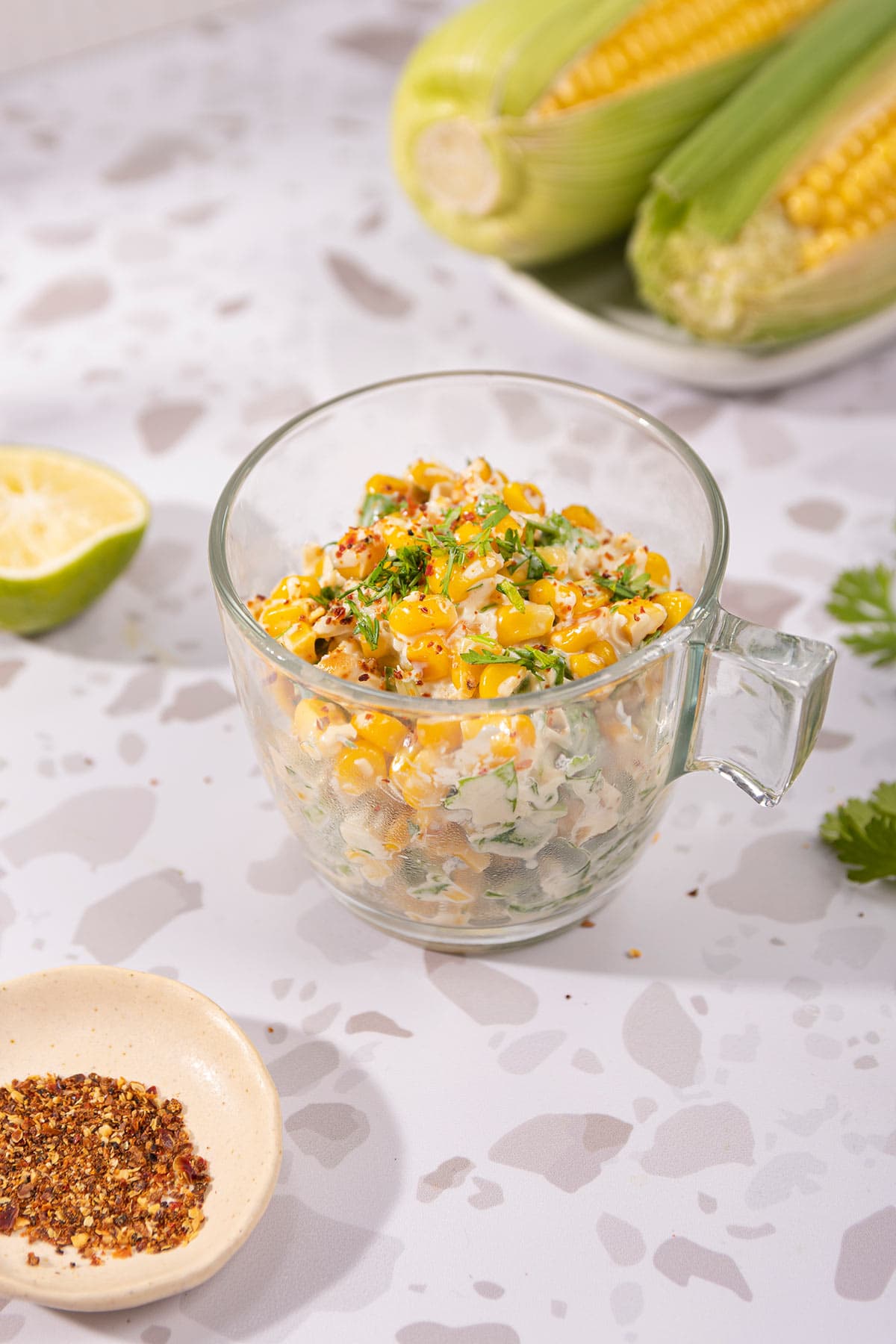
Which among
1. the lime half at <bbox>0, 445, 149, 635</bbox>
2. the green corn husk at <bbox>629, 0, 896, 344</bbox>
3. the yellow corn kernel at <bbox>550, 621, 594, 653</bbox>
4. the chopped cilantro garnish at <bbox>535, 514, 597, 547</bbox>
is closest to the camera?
the yellow corn kernel at <bbox>550, 621, 594, 653</bbox>

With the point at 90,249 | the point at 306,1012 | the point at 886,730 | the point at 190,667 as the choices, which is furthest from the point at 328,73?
the point at 306,1012

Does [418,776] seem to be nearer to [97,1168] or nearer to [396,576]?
[396,576]

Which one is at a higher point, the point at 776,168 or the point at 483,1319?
the point at 776,168

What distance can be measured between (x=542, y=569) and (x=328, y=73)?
2.06m

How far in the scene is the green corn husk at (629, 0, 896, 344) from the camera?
177 cm

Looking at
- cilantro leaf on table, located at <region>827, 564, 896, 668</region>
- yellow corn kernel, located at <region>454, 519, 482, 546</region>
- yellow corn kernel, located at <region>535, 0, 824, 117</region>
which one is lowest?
cilantro leaf on table, located at <region>827, 564, 896, 668</region>

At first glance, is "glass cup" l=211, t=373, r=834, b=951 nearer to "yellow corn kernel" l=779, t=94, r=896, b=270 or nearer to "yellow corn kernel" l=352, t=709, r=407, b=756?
"yellow corn kernel" l=352, t=709, r=407, b=756

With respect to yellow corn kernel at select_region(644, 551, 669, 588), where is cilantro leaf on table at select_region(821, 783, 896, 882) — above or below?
below

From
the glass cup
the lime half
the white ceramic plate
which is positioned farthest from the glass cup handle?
the white ceramic plate

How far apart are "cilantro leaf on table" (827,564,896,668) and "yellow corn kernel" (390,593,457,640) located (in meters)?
0.64

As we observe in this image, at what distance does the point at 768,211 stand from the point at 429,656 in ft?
3.72

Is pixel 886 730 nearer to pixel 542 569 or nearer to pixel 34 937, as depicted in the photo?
pixel 542 569

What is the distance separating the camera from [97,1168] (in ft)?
3.26

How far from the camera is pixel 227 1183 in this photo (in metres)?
0.98
